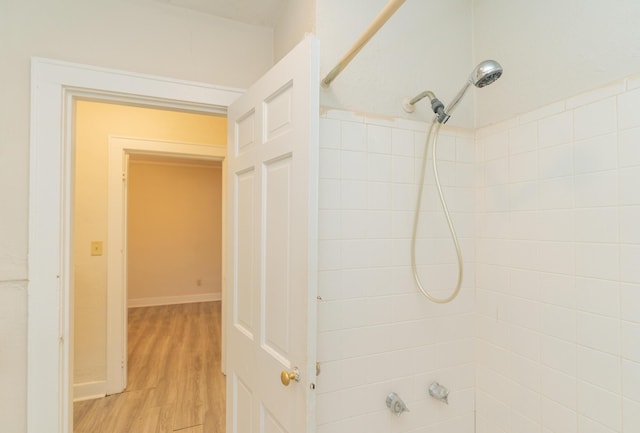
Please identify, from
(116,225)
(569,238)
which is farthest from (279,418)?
(116,225)

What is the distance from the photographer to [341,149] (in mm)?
1163

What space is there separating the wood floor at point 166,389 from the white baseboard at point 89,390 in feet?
0.15

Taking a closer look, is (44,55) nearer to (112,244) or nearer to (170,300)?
(112,244)

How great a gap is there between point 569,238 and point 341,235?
0.81m

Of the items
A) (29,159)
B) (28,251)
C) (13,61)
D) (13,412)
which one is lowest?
(13,412)

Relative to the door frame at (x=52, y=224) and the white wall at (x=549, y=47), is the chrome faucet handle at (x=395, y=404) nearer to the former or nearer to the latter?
the white wall at (x=549, y=47)

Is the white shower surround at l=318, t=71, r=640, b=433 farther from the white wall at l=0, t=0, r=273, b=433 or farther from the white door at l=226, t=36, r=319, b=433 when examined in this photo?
the white wall at l=0, t=0, r=273, b=433

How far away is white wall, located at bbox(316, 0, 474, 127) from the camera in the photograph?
1.17 meters

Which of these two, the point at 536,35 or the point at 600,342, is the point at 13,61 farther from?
the point at 600,342

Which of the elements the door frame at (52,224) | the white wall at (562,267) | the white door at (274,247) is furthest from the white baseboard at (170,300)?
the white wall at (562,267)

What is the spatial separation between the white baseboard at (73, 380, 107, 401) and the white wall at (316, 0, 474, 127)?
2.79 m

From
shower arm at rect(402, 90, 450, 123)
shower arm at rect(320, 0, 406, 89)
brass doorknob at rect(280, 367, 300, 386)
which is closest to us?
shower arm at rect(320, 0, 406, 89)

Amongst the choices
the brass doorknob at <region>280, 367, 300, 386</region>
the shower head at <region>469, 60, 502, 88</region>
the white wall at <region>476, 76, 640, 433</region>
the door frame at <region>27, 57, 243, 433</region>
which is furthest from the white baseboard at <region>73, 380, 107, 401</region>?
the shower head at <region>469, 60, 502, 88</region>

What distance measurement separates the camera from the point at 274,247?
3.46 feet
